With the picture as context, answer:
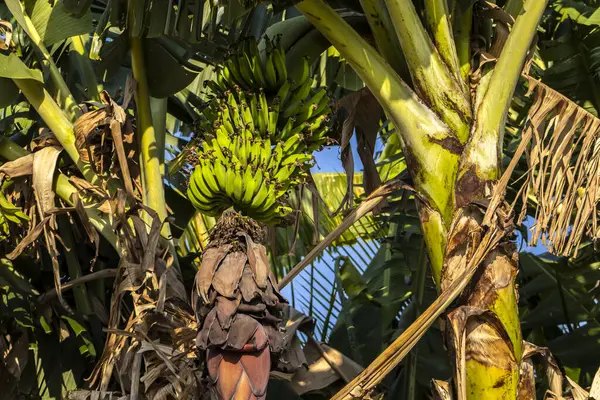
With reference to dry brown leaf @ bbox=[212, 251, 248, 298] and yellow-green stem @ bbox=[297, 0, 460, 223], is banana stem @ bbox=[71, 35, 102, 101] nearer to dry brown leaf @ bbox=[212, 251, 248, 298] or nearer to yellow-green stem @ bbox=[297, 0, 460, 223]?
yellow-green stem @ bbox=[297, 0, 460, 223]

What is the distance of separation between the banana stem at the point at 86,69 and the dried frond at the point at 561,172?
1610 mm

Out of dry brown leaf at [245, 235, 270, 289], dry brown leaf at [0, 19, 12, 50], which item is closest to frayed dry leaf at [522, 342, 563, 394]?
dry brown leaf at [245, 235, 270, 289]

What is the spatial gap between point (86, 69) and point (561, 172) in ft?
5.89

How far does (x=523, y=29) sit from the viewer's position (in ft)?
6.64

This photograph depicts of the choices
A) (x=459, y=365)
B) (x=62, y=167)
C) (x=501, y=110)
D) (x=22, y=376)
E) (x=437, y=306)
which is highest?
(x=501, y=110)

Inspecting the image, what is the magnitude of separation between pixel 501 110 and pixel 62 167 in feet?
4.89

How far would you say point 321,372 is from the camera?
2.44 meters

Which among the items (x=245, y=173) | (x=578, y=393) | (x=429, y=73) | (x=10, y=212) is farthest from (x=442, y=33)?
(x=10, y=212)

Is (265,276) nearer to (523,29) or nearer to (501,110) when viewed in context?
(501,110)

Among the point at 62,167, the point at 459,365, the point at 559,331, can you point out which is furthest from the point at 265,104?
the point at 559,331

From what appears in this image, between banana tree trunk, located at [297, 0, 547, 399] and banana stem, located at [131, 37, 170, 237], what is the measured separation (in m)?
0.75

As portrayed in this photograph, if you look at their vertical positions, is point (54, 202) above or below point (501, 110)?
below

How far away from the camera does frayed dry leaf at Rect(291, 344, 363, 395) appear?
2418 mm

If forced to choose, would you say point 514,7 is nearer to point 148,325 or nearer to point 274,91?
point 274,91
